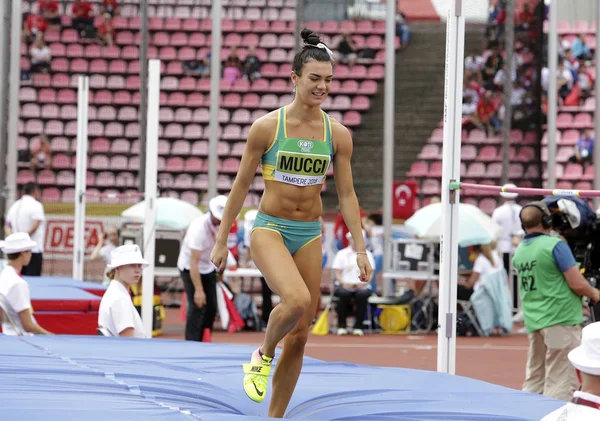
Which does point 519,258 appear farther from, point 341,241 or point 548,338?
point 341,241

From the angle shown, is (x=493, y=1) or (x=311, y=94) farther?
(x=493, y=1)

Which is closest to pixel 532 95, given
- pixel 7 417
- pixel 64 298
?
pixel 64 298

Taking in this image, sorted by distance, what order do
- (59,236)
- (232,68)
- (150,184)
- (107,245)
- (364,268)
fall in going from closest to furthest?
(364,268) < (150,184) < (107,245) < (59,236) < (232,68)

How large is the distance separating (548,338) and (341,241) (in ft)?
25.1

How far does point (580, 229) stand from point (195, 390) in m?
3.13

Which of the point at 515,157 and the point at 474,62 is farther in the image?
the point at 474,62

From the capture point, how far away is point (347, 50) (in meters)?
19.9

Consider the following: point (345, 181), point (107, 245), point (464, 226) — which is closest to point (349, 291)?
point (464, 226)

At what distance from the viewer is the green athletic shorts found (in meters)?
4.83

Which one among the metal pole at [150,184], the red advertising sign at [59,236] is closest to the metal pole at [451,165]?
the metal pole at [150,184]

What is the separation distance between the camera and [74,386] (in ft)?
16.3

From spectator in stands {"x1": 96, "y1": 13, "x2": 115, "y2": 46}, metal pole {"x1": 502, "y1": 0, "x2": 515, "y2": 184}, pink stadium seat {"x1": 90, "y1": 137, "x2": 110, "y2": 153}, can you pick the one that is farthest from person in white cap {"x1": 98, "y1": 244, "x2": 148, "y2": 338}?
spectator in stands {"x1": 96, "y1": 13, "x2": 115, "y2": 46}

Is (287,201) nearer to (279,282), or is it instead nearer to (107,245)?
(279,282)

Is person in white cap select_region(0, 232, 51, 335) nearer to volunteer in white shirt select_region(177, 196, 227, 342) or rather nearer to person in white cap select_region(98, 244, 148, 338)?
person in white cap select_region(98, 244, 148, 338)
